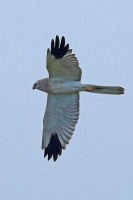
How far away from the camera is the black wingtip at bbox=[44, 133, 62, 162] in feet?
46.1

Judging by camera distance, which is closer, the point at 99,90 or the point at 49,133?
the point at 99,90

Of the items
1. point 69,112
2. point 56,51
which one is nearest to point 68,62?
point 56,51

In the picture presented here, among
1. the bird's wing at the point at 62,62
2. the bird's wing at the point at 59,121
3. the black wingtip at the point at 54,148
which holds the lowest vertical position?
the black wingtip at the point at 54,148

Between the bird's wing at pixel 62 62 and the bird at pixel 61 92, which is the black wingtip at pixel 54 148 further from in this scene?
the bird's wing at pixel 62 62

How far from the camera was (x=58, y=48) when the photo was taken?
13.3 metres

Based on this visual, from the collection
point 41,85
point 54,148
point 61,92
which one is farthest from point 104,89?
point 54,148

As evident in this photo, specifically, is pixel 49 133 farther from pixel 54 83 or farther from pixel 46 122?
pixel 54 83

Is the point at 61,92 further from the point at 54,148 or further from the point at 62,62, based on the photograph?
the point at 54,148

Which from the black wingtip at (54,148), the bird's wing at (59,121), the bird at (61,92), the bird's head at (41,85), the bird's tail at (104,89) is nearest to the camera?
the bird's tail at (104,89)

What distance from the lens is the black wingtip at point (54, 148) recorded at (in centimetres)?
1405

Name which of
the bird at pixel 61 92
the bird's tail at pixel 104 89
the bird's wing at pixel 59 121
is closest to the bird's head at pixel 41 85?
the bird at pixel 61 92

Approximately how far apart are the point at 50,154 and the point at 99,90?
1827 millimetres

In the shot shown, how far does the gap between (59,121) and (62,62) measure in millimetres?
1417

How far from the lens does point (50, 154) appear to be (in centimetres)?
1416
